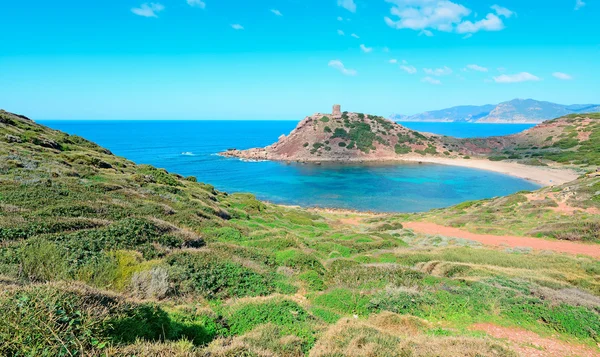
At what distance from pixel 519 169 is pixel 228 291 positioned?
105 meters

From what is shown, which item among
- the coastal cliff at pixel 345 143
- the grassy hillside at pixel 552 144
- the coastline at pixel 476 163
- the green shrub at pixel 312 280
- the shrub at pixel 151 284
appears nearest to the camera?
the shrub at pixel 151 284

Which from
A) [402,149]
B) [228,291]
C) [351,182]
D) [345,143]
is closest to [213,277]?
[228,291]

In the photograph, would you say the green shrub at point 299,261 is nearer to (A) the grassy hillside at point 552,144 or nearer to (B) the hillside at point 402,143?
(B) the hillside at point 402,143

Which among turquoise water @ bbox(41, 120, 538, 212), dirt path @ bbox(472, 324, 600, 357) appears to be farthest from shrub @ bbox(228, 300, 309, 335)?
turquoise water @ bbox(41, 120, 538, 212)

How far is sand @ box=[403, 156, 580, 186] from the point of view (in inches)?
2862

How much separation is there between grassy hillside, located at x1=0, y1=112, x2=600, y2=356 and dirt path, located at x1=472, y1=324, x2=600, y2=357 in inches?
13.0

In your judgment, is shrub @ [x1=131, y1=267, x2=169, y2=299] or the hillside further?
the hillside

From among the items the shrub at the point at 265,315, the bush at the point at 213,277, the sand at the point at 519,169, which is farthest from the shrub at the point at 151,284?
the sand at the point at 519,169

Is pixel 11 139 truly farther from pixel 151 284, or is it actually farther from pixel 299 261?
pixel 299 261

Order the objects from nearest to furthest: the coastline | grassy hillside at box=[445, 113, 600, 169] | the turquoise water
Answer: the turquoise water, the coastline, grassy hillside at box=[445, 113, 600, 169]

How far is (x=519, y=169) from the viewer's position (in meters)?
89.2

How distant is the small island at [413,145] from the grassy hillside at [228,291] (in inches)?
3819

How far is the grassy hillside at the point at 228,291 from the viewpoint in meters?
4.62

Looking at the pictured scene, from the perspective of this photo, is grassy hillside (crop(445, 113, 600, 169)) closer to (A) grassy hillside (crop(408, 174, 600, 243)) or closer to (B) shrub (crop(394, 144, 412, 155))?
(B) shrub (crop(394, 144, 412, 155))
